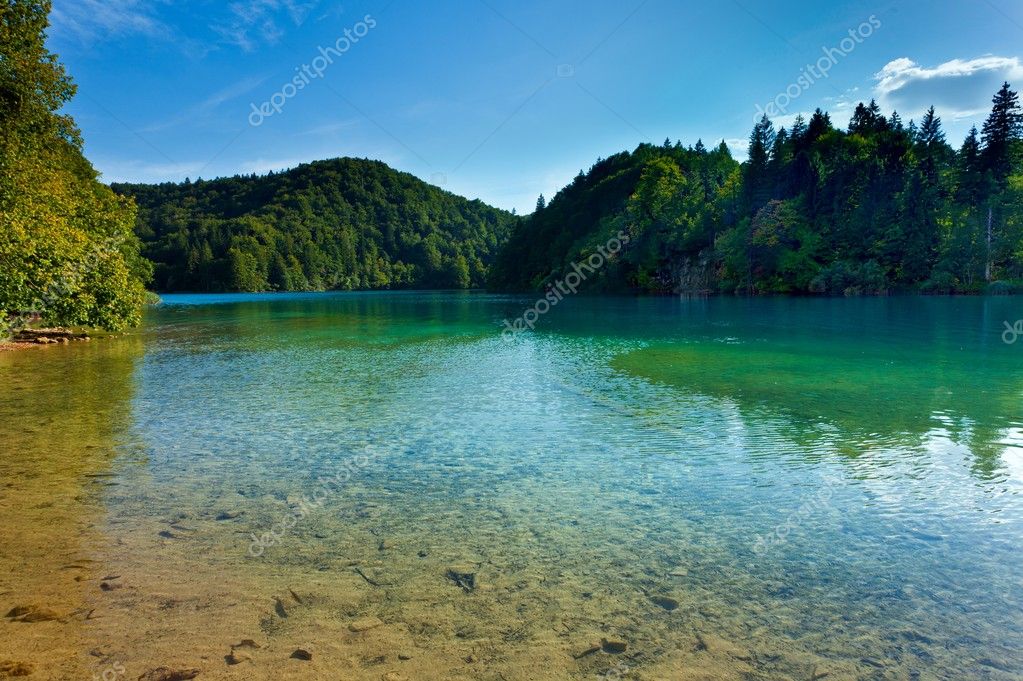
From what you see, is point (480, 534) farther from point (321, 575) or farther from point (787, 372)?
point (787, 372)

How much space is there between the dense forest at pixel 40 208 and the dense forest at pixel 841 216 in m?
79.7

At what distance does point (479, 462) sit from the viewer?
10164 mm

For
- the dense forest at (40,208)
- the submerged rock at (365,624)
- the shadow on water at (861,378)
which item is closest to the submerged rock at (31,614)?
the submerged rock at (365,624)

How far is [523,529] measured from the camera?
23.6 ft

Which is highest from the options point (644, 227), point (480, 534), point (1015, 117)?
point (1015, 117)

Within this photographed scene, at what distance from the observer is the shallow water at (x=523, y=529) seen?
15.2ft

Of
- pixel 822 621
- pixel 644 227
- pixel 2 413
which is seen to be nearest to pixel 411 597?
pixel 822 621

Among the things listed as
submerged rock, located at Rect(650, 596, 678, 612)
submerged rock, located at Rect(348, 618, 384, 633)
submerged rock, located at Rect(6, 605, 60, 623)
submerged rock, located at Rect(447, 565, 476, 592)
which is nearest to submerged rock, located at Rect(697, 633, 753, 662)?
submerged rock, located at Rect(650, 596, 678, 612)

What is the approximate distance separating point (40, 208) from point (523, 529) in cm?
2369

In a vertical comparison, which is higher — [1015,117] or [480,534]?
[1015,117]

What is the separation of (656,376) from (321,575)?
14.6 m

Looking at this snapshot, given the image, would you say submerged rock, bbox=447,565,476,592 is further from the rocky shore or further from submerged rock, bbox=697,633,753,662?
the rocky shore

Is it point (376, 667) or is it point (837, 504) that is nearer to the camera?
point (376, 667)

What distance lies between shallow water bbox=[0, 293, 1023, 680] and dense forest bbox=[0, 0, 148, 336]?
6862mm
